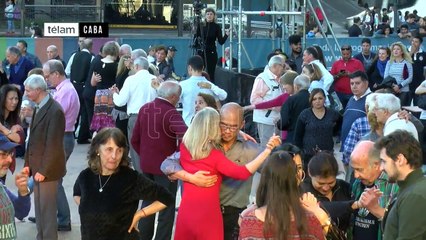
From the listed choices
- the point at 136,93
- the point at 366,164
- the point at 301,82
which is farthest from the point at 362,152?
the point at 136,93

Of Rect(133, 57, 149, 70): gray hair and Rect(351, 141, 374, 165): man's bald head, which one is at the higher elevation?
Rect(133, 57, 149, 70): gray hair

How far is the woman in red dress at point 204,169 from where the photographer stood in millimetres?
7000

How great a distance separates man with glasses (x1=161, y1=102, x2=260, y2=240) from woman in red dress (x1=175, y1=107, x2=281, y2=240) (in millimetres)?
201

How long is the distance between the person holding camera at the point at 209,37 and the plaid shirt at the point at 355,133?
8858 mm

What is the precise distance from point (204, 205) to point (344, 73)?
8371 millimetres

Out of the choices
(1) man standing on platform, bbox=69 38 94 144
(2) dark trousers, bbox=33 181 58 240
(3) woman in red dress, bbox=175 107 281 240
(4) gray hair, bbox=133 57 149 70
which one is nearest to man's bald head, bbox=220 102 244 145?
(3) woman in red dress, bbox=175 107 281 240

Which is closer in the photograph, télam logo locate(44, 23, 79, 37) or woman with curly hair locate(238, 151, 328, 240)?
woman with curly hair locate(238, 151, 328, 240)

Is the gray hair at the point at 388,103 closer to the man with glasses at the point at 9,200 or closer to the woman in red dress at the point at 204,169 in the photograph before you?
the woman in red dress at the point at 204,169

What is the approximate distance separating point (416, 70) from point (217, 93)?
575cm

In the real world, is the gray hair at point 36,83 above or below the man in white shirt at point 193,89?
above

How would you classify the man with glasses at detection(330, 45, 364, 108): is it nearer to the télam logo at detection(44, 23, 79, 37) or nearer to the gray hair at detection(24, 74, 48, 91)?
the gray hair at detection(24, 74, 48, 91)

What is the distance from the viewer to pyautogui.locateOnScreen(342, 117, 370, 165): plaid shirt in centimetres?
874

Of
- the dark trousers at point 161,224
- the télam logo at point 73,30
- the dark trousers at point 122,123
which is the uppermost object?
the télam logo at point 73,30

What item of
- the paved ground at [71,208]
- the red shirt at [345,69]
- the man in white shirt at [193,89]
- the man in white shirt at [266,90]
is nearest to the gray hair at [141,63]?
the man in white shirt at [193,89]
